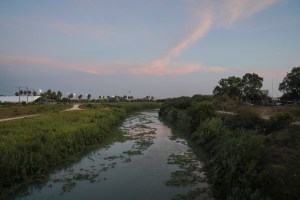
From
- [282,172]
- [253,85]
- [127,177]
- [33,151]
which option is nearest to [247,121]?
[127,177]

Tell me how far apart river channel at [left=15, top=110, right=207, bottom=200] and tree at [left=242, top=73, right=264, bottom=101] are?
4279 centimetres

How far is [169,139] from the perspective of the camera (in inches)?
1086

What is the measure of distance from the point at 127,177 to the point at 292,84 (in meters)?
45.8

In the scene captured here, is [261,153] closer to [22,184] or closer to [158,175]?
[158,175]

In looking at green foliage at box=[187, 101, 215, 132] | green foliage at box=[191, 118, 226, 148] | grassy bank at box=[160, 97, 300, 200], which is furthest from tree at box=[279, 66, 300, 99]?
grassy bank at box=[160, 97, 300, 200]

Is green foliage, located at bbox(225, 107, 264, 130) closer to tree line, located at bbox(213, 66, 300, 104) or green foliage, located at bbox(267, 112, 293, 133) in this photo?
green foliage, located at bbox(267, 112, 293, 133)

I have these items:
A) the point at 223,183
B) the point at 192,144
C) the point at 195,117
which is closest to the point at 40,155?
the point at 223,183

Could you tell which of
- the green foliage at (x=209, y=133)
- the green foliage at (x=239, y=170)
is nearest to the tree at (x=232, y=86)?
the green foliage at (x=209, y=133)

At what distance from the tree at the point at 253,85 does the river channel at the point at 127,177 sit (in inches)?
1685

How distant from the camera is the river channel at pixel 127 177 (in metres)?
12.2

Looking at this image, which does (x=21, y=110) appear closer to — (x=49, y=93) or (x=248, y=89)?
(x=248, y=89)

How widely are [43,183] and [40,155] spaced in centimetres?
211

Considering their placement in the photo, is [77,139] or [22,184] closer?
[22,184]

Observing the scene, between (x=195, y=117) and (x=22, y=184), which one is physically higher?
(x=195, y=117)
